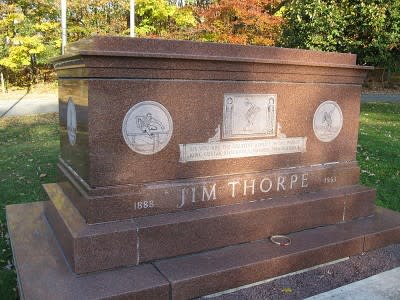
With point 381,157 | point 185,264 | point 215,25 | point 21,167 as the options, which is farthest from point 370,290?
point 215,25

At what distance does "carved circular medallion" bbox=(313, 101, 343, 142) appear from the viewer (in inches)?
167

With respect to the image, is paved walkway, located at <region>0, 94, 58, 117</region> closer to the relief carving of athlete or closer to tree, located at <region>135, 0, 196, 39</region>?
tree, located at <region>135, 0, 196, 39</region>

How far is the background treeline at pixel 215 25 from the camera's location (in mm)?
12195

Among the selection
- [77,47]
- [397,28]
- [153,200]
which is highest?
[397,28]

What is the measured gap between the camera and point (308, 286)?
3389 mm

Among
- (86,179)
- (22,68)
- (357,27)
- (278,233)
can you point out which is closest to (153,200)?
(86,179)

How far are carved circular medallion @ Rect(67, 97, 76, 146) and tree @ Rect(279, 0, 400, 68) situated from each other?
32.0 ft

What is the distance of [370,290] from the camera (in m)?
3.29

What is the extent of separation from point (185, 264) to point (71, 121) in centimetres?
153

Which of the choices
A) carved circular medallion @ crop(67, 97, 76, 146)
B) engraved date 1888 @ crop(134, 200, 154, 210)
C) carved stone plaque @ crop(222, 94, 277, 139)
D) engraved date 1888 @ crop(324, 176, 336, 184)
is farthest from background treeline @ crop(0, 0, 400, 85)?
engraved date 1888 @ crop(324, 176, 336, 184)

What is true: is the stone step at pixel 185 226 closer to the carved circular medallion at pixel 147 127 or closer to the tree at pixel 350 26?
the carved circular medallion at pixel 147 127

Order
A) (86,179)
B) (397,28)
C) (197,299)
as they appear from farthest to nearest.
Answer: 1. (397,28)
2. (86,179)
3. (197,299)

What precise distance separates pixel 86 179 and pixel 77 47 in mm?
1031

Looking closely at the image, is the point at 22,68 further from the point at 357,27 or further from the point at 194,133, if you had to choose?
the point at 194,133
